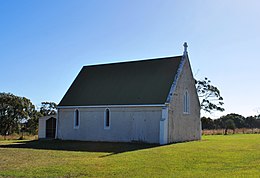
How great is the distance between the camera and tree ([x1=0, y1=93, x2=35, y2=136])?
52.3 metres

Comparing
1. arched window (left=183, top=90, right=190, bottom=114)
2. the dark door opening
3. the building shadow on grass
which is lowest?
the building shadow on grass

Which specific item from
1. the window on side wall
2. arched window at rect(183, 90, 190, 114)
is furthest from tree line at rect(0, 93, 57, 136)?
arched window at rect(183, 90, 190, 114)

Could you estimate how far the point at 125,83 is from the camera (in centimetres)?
3706

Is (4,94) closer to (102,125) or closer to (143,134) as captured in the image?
(102,125)

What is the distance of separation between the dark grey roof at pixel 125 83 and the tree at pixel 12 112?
50.5 feet

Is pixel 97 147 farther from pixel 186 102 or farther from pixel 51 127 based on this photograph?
pixel 51 127

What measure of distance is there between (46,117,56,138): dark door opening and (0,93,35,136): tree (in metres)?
12.3

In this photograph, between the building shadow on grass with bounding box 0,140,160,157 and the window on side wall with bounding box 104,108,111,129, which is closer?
the building shadow on grass with bounding box 0,140,160,157

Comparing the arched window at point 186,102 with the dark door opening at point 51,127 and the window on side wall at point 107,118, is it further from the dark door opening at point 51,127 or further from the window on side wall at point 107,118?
the dark door opening at point 51,127

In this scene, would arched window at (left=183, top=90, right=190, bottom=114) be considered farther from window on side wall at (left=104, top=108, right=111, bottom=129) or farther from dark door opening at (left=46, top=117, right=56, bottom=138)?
dark door opening at (left=46, top=117, right=56, bottom=138)

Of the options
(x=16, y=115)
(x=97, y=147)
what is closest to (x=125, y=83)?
(x=97, y=147)

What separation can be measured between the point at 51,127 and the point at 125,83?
39.2ft

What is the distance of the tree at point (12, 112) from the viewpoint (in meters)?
52.3

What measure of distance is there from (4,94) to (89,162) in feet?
128
